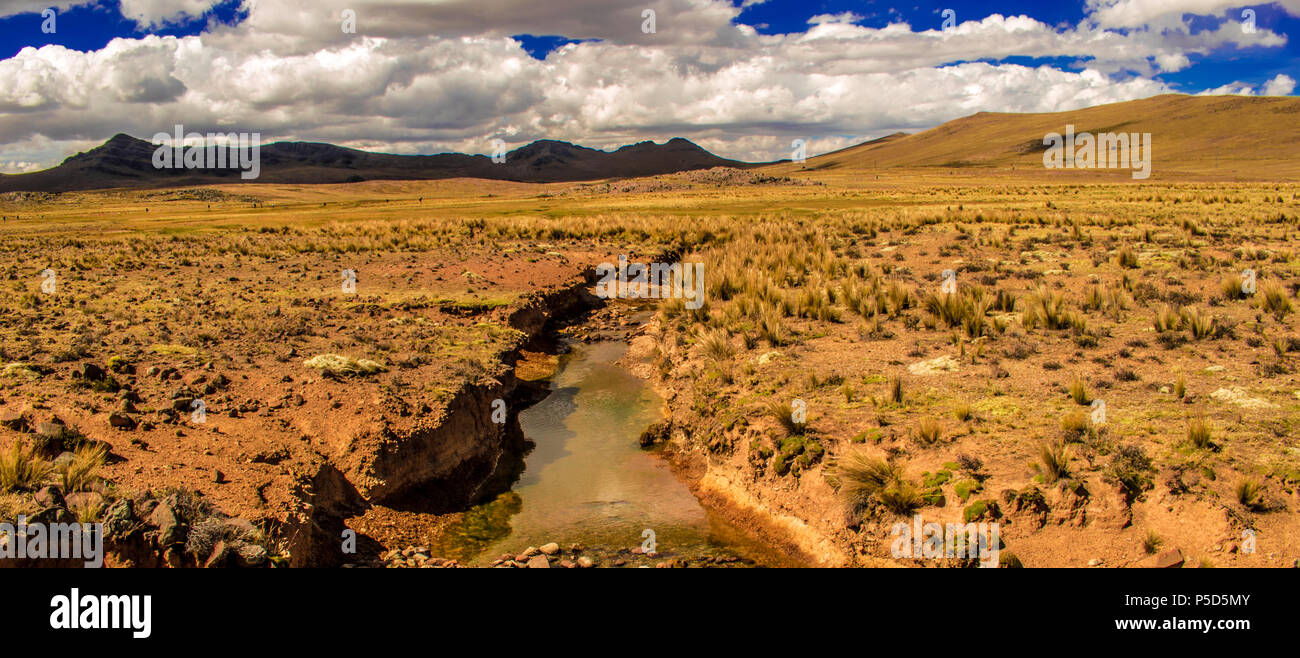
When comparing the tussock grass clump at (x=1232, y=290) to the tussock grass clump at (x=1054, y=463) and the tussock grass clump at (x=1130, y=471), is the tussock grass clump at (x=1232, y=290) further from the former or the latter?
the tussock grass clump at (x=1054, y=463)

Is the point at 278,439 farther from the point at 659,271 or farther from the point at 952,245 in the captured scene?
the point at 952,245

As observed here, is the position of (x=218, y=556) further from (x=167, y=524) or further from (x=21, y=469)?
(x=21, y=469)

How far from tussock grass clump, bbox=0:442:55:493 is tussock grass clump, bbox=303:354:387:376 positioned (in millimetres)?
4911

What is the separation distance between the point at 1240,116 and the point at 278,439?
212143mm

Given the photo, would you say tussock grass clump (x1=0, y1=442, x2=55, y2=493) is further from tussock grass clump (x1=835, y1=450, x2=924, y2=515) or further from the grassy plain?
tussock grass clump (x1=835, y1=450, x2=924, y2=515)

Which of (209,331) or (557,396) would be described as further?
(557,396)

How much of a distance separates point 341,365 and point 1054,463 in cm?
1127

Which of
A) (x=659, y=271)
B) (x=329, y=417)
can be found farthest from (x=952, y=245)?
(x=329, y=417)

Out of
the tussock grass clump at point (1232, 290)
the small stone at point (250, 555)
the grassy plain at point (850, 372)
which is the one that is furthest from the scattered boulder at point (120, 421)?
the tussock grass clump at point (1232, 290)

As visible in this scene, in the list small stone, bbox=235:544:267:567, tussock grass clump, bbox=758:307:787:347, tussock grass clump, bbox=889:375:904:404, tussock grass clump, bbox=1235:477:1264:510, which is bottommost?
small stone, bbox=235:544:267:567

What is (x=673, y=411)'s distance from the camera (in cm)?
1399

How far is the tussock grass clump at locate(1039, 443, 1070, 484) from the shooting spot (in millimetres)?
8141

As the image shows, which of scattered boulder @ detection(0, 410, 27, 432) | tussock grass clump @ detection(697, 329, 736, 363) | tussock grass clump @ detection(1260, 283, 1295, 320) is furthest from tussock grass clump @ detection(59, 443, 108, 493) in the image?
tussock grass clump @ detection(1260, 283, 1295, 320)

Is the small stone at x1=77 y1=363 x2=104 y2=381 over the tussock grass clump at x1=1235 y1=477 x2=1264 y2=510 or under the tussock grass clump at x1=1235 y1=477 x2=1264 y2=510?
over
